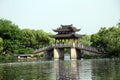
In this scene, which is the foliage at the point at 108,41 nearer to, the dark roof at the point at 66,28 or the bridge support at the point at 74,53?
the bridge support at the point at 74,53

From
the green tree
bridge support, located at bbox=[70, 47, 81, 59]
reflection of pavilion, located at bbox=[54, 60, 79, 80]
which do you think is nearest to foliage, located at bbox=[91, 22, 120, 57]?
bridge support, located at bbox=[70, 47, 81, 59]

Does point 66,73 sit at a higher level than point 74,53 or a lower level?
lower

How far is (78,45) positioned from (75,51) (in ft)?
4.94

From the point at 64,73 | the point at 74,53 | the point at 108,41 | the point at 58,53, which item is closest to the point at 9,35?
the point at 58,53

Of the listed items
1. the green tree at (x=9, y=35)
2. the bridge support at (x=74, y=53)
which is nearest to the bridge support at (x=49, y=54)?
the bridge support at (x=74, y=53)

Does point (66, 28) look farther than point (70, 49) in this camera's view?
Yes

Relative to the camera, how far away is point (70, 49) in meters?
87.0

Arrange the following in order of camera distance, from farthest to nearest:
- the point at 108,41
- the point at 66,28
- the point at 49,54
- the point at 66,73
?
1. the point at 66,28
2. the point at 49,54
3. the point at 108,41
4. the point at 66,73

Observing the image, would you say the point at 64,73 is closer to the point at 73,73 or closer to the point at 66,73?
the point at 66,73

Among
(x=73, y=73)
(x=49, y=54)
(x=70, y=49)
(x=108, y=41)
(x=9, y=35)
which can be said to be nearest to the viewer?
(x=73, y=73)

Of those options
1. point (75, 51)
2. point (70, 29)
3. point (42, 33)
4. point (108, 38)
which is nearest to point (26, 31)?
point (42, 33)

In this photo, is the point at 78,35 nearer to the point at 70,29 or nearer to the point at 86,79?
the point at 70,29

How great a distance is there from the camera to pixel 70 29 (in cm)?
9250

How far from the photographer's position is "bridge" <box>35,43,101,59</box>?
8181 cm
